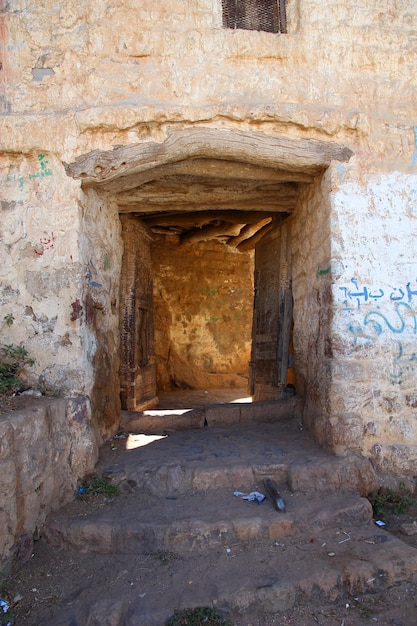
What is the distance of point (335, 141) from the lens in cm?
363

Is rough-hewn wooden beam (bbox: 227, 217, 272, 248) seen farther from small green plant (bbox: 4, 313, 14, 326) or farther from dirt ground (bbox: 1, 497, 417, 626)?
dirt ground (bbox: 1, 497, 417, 626)

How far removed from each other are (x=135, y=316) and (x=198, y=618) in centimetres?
355

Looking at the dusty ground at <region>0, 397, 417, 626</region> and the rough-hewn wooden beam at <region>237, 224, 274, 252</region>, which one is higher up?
the rough-hewn wooden beam at <region>237, 224, 274, 252</region>

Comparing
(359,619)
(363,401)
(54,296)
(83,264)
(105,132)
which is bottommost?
(359,619)

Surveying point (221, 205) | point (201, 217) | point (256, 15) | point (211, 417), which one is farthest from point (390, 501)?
point (201, 217)

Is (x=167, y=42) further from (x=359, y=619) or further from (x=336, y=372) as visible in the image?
(x=359, y=619)

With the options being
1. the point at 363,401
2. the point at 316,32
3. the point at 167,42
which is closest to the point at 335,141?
Result: the point at 316,32

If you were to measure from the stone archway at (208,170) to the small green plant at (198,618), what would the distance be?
9.82 feet

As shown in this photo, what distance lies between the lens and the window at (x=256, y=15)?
146 inches

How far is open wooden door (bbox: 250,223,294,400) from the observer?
4.96 m

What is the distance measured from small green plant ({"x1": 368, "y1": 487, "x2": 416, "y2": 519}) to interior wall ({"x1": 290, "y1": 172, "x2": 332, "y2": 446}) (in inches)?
21.4

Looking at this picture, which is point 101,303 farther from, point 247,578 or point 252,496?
point 247,578

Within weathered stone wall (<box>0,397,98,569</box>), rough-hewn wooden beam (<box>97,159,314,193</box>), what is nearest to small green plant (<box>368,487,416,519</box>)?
weathered stone wall (<box>0,397,98,569</box>)

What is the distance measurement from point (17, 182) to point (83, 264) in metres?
0.83
